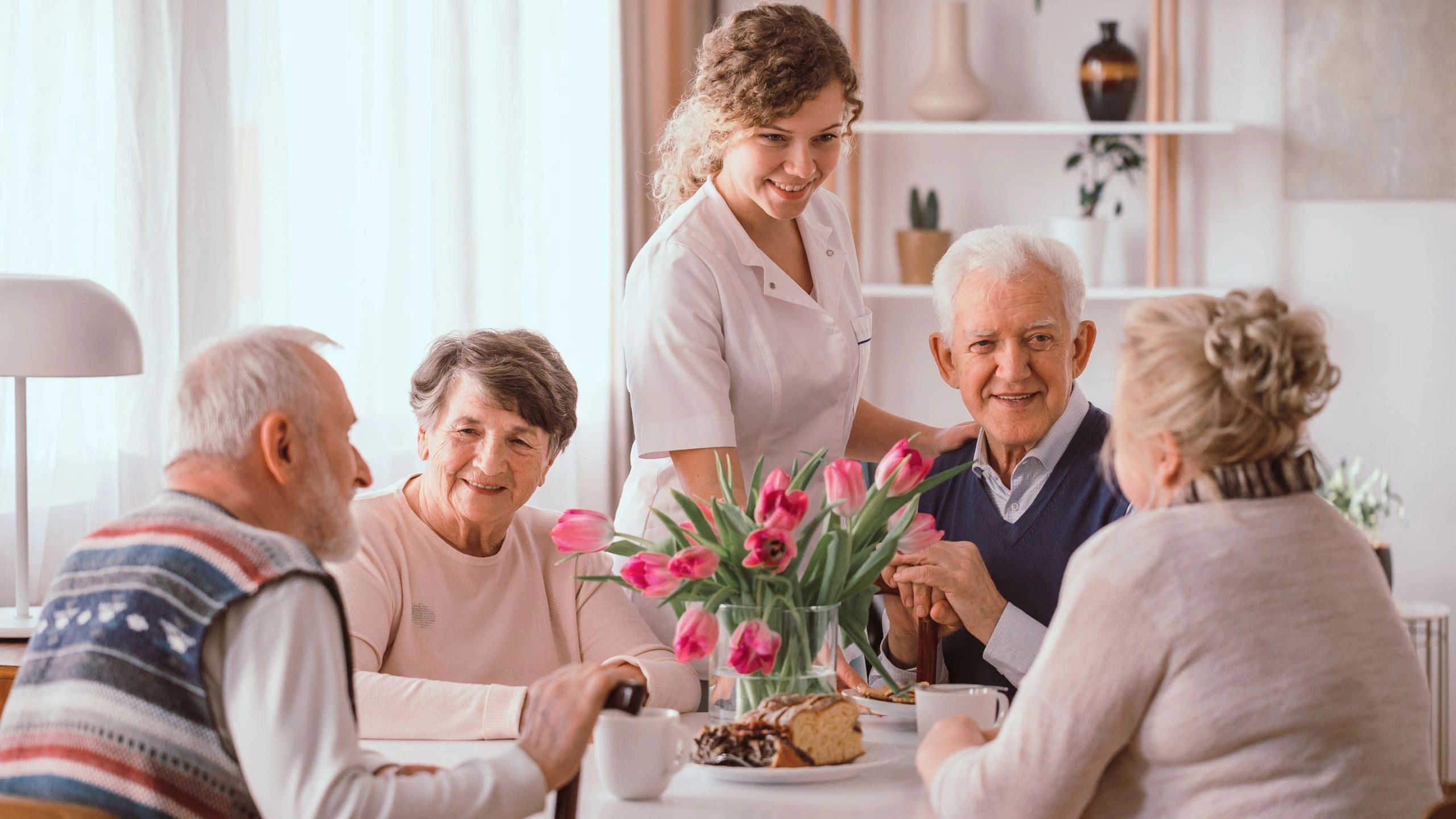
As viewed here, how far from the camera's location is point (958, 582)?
176cm

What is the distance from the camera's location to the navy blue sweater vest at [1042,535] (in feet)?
6.35

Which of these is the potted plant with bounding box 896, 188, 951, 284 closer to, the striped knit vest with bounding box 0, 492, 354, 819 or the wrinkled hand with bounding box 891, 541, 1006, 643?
the wrinkled hand with bounding box 891, 541, 1006, 643

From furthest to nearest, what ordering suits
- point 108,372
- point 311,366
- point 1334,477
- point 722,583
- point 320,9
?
point 1334,477, point 320,9, point 108,372, point 722,583, point 311,366

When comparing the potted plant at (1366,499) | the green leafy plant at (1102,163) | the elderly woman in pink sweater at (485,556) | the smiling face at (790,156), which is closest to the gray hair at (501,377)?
the elderly woman in pink sweater at (485,556)

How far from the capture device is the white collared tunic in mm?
2062

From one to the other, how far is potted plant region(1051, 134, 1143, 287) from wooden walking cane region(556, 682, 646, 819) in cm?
289

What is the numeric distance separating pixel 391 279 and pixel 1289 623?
2355 mm

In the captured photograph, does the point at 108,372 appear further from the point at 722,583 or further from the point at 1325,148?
the point at 1325,148

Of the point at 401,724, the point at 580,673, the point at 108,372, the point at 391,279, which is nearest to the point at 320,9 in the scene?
the point at 391,279

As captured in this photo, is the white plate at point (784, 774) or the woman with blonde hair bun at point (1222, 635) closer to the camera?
the woman with blonde hair bun at point (1222, 635)

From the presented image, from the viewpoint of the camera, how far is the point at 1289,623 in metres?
1.15

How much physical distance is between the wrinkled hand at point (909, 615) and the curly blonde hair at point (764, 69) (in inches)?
27.2

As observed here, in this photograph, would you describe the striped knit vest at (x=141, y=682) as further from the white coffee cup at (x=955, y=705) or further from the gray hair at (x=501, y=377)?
the gray hair at (x=501, y=377)

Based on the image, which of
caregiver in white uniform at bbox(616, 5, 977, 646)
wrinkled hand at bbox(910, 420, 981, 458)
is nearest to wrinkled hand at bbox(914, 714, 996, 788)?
caregiver in white uniform at bbox(616, 5, 977, 646)
